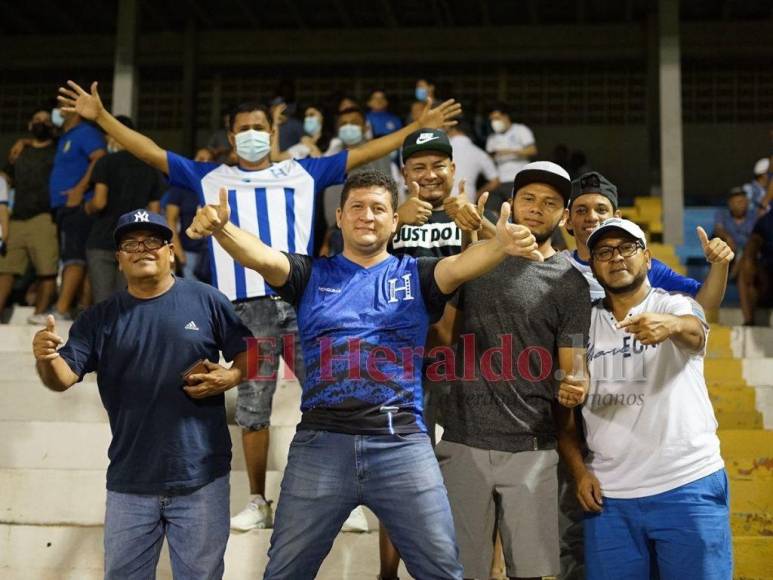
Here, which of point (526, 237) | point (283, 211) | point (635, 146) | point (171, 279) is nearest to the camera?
point (526, 237)

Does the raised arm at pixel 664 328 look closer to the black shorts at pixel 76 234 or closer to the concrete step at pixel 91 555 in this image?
the concrete step at pixel 91 555

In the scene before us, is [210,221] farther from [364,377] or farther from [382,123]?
[382,123]

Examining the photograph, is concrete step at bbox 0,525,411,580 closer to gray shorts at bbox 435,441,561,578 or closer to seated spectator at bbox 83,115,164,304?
gray shorts at bbox 435,441,561,578

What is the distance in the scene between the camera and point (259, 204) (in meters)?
4.08

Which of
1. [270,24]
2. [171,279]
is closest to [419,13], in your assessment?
[270,24]

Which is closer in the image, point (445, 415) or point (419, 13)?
point (445, 415)

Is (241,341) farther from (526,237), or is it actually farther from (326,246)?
(326,246)

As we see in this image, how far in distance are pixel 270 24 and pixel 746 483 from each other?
1016 cm

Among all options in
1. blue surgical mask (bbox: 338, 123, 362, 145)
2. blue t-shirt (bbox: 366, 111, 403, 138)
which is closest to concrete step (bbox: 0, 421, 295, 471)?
blue surgical mask (bbox: 338, 123, 362, 145)

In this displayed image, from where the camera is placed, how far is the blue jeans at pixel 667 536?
2865 mm

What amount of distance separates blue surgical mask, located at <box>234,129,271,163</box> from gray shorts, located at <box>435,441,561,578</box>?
1760 mm

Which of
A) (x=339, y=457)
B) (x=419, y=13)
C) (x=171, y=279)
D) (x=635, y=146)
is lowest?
(x=339, y=457)

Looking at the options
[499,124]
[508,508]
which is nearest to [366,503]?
[508,508]

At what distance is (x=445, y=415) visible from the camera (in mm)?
3189
